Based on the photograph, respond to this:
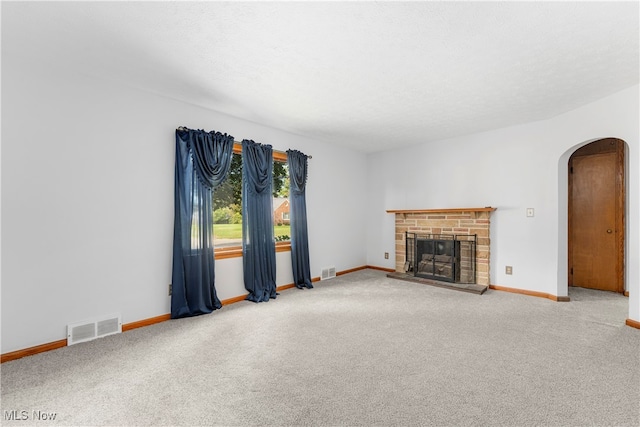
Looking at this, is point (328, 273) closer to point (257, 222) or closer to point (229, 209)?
point (257, 222)

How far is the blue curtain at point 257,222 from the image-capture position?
151 inches

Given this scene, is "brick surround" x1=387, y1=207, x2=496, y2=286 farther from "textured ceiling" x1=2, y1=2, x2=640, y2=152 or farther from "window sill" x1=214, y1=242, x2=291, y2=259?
"window sill" x1=214, y1=242, x2=291, y2=259

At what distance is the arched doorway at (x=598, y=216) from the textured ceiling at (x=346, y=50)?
4.60 ft

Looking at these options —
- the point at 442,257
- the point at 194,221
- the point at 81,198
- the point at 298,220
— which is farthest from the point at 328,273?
the point at 81,198

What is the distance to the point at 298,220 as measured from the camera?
4.48m

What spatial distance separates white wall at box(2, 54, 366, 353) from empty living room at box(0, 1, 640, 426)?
0.06 feet

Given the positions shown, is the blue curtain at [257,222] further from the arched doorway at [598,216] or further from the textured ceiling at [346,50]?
the arched doorway at [598,216]

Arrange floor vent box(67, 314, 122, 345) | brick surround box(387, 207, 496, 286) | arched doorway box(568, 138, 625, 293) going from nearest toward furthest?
1. floor vent box(67, 314, 122, 345)
2. arched doorway box(568, 138, 625, 293)
3. brick surround box(387, 207, 496, 286)

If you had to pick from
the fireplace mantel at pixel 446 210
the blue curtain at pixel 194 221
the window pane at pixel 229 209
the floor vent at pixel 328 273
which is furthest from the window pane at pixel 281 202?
the fireplace mantel at pixel 446 210

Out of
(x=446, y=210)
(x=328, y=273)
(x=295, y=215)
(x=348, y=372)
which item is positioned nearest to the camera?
(x=348, y=372)

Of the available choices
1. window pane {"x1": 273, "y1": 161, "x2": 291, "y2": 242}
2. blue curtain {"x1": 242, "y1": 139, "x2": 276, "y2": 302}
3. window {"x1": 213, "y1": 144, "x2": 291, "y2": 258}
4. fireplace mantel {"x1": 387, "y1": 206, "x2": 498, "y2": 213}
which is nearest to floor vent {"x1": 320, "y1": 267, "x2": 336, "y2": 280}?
window pane {"x1": 273, "y1": 161, "x2": 291, "y2": 242}

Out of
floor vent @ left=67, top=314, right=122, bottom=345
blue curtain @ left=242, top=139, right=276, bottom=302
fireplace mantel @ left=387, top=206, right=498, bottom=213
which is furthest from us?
fireplace mantel @ left=387, top=206, right=498, bottom=213

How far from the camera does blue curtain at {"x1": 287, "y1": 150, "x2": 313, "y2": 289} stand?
4.45 meters

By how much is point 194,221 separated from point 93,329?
4.40ft
